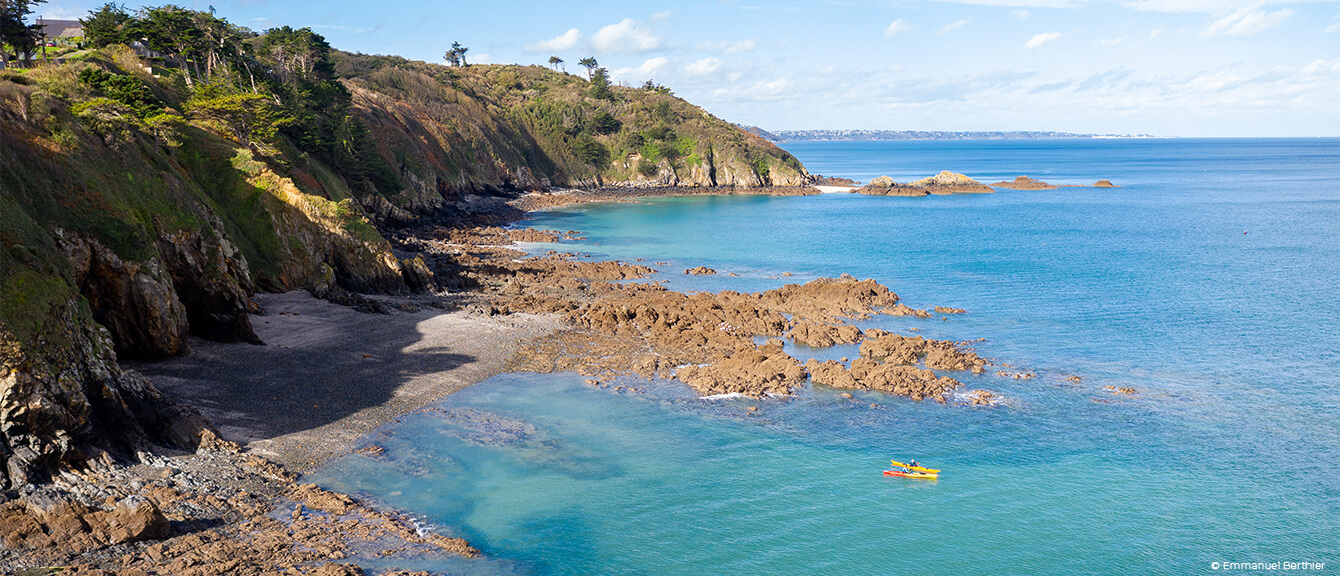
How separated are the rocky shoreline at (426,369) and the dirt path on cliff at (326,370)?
0.15 meters

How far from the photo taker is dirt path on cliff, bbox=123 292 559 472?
Answer: 26562mm

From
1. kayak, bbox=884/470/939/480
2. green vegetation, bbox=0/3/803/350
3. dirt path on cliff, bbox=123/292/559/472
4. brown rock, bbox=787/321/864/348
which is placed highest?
green vegetation, bbox=0/3/803/350

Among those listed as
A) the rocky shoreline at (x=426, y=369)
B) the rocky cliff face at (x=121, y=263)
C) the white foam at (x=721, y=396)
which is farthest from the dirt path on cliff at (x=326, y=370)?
the white foam at (x=721, y=396)

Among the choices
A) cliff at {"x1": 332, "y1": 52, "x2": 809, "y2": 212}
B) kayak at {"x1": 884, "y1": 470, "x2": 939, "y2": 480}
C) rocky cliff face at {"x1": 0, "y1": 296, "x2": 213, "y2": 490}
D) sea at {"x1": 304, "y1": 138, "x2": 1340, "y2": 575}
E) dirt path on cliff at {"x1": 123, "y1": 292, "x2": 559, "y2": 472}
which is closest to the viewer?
rocky cliff face at {"x1": 0, "y1": 296, "x2": 213, "y2": 490}

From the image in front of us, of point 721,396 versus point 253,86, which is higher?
point 253,86

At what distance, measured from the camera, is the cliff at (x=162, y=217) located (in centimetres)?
2188

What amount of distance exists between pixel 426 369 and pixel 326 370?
3987 mm

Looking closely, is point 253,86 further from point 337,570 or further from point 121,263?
point 337,570

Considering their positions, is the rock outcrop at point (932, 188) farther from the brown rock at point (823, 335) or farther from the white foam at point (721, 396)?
the white foam at point (721, 396)

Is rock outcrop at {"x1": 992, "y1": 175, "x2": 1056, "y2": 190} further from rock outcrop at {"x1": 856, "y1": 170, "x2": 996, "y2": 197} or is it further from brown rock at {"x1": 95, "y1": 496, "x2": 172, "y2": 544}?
brown rock at {"x1": 95, "y1": 496, "x2": 172, "y2": 544}

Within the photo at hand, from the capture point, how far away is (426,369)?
3419cm

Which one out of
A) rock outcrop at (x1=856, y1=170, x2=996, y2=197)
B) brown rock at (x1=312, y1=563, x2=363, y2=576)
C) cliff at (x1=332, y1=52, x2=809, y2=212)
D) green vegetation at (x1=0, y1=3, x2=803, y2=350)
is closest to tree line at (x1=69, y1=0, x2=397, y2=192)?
green vegetation at (x1=0, y1=3, x2=803, y2=350)

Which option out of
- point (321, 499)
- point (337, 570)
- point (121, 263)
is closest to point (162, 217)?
point (121, 263)

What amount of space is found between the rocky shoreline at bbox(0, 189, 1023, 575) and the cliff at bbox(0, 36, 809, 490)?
150cm
